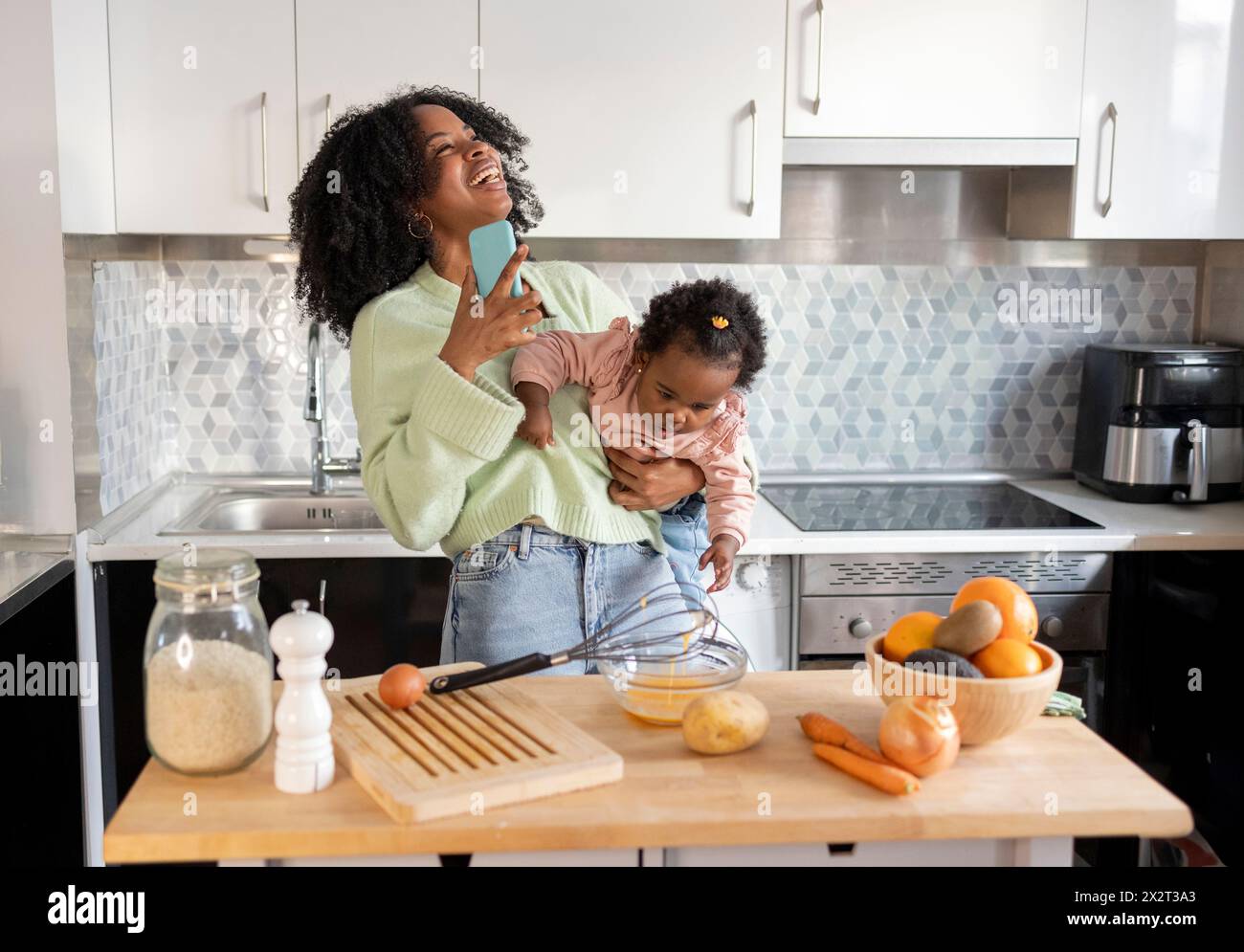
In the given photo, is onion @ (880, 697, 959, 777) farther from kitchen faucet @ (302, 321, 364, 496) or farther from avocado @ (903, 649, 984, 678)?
kitchen faucet @ (302, 321, 364, 496)

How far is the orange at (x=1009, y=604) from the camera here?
1.30 meters

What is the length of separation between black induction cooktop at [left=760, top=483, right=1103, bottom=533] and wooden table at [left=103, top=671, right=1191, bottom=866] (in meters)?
1.40

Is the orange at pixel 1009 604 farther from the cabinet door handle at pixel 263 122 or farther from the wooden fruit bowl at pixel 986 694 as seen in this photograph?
the cabinet door handle at pixel 263 122

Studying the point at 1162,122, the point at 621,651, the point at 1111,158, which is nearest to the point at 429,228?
the point at 621,651

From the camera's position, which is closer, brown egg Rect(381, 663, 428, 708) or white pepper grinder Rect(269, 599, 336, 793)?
white pepper grinder Rect(269, 599, 336, 793)

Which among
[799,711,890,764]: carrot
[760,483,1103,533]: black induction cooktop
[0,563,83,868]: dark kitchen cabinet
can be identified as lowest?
[0,563,83,868]: dark kitchen cabinet

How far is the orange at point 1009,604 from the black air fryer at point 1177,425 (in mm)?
1668

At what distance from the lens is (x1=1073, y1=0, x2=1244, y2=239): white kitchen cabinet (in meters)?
2.66

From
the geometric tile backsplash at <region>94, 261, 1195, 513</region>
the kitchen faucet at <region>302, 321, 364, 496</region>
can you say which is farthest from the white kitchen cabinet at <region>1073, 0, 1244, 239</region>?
the kitchen faucet at <region>302, 321, 364, 496</region>

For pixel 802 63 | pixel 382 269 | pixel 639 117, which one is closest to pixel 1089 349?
pixel 802 63

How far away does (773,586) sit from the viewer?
2.60 metres

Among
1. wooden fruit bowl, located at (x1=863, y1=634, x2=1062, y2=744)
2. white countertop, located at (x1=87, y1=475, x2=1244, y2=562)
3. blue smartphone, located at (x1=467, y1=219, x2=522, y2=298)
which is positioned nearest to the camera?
wooden fruit bowl, located at (x1=863, y1=634, x2=1062, y2=744)
